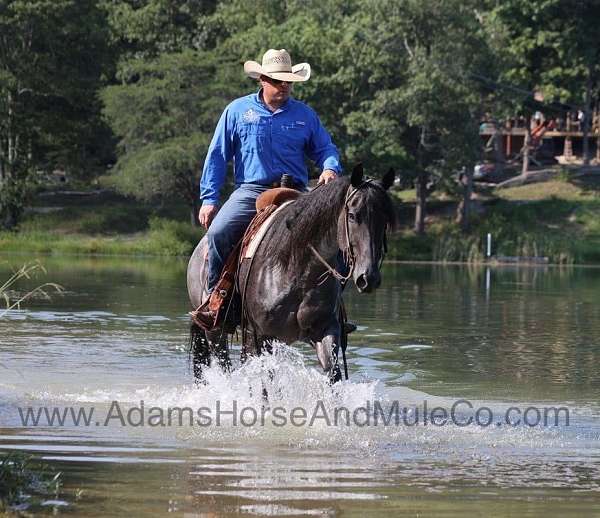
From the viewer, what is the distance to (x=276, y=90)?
34.7 feet

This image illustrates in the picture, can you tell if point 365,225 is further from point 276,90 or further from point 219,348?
point 219,348

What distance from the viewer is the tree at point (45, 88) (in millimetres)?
53312

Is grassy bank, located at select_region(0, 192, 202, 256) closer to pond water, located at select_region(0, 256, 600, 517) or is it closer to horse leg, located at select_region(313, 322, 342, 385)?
pond water, located at select_region(0, 256, 600, 517)

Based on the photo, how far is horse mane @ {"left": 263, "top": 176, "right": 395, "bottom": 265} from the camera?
9430 mm

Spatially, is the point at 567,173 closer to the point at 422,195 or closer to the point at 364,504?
the point at 422,195

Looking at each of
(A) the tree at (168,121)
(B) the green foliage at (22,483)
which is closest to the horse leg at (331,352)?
(B) the green foliage at (22,483)

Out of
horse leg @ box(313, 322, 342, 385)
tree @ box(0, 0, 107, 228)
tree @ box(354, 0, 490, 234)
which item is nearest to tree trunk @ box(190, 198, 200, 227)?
tree @ box(0, 0, 107, 228)

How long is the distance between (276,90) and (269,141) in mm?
403

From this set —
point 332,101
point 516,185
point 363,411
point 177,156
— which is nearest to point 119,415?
point 363,411

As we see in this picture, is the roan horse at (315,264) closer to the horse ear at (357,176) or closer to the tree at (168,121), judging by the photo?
the horse ear at (357,176)

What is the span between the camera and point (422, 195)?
52.3 meters

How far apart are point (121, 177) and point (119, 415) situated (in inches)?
1653

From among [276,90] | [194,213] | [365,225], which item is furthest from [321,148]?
[194,213]

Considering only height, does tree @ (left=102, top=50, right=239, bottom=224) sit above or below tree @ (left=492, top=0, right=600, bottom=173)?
below
